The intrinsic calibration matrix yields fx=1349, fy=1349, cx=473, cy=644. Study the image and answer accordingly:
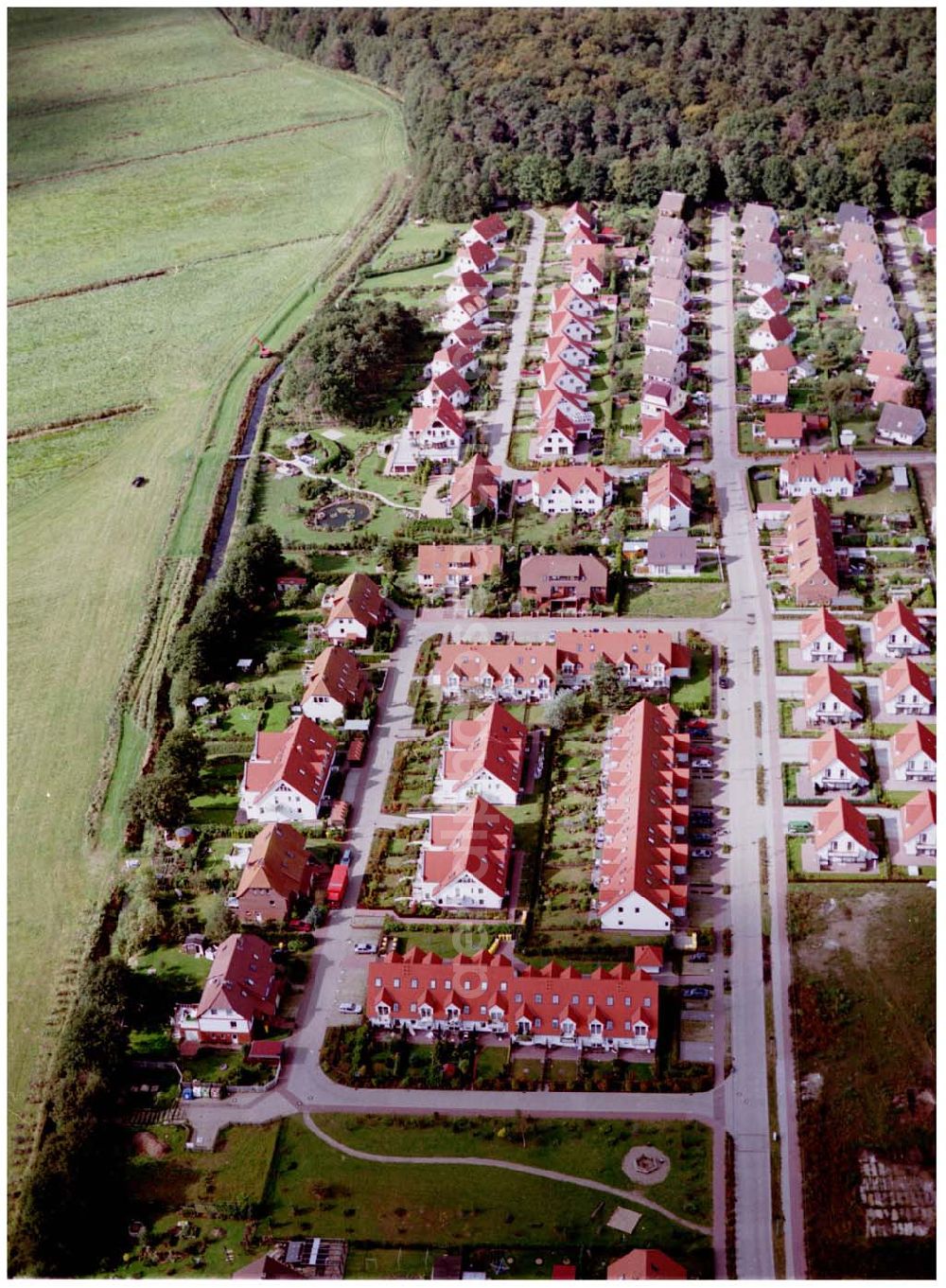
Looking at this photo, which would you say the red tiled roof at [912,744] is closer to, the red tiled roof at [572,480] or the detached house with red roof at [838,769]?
the detached house with red roof at [838,769]

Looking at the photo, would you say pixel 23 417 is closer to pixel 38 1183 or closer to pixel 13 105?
pixel 38 1183

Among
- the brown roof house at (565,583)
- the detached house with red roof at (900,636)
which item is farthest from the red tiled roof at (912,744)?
the brown roof house at (565,583)

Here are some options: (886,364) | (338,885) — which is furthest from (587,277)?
(338,885)

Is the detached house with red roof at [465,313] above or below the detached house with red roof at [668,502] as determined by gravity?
above

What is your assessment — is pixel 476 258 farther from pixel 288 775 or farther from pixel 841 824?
pixel 841 824

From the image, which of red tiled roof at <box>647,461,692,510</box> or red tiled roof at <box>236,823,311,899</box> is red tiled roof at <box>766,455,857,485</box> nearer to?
red tiled roof at <box>647,461,692,510</box>

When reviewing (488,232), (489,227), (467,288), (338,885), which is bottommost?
(338,885)
